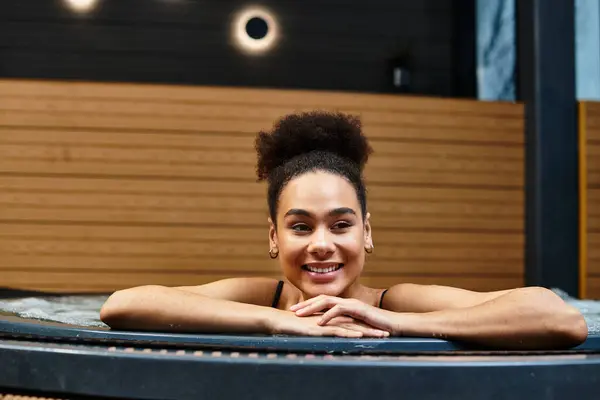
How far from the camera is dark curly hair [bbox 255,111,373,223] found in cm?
168

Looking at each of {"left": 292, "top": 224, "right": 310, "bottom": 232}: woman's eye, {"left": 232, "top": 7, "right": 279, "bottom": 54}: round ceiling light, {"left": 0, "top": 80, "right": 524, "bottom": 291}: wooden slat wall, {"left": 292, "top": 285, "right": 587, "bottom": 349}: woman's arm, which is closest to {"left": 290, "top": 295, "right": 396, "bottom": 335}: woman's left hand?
{"left": 292, "top": 285, "right": 587, "bottom": 349}: woman's arm

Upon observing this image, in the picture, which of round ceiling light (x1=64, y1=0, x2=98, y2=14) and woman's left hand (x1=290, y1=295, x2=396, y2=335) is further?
round ceiling light (x1=64, y1=0, x2=98, y2=14)

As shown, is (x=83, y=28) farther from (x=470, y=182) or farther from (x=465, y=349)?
(x=465, y=349)

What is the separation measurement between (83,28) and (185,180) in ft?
4.55

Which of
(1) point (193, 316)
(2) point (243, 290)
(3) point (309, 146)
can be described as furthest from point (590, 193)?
(1) point (193, 316)

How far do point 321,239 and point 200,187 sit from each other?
2.17m

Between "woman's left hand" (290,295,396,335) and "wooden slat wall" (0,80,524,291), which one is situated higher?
"wooden slat wall" (0,80,524,291)

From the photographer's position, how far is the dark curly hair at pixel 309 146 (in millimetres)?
1683

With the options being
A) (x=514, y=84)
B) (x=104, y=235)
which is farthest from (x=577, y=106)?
(x=104, y=235)

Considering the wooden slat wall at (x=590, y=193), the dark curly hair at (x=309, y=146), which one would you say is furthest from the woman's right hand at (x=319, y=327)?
the wooden slat wall at (x=590, y=193)

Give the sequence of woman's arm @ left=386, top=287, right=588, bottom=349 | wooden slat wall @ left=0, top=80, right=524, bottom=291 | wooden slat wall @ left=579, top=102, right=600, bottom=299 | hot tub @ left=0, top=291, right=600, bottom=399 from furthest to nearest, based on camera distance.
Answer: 1. wooden slat wall @ left=579, top=102, right=600, bottom=299
2. wooden slat wall @ left=0, top=80, right=524, bottom=291
3. woman's arm @ left=386, top=287, right=588, bottom=349
4. hot tub @ left=0, top=291, right=600, bottom=399

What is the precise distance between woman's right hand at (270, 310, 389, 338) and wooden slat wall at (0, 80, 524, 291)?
Result: 7.30 ft

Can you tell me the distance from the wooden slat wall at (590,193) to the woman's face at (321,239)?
2.67 metres

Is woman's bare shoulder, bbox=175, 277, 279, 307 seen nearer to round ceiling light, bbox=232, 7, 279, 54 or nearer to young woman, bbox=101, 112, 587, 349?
young woman, bbox=101, 112, 587, 349
